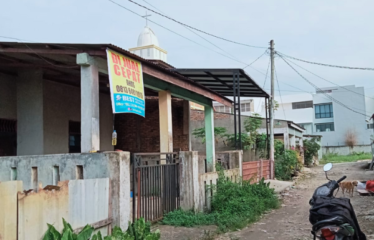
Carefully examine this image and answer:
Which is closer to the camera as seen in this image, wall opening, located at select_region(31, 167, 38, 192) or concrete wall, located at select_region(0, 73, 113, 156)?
wall opening, located at select_region(31, 167, 38, 192)

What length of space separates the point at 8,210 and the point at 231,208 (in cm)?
608

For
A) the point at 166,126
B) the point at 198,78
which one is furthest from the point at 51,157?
the point at 198,78

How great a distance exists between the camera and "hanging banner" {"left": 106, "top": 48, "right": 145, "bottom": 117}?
629 centimetres

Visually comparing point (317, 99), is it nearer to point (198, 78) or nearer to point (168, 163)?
point (198, 78)

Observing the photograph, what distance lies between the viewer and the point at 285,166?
19.1 meters

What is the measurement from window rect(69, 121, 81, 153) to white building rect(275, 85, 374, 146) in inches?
1753

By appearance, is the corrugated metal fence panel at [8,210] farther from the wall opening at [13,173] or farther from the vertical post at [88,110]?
the wall opening at [13,173]

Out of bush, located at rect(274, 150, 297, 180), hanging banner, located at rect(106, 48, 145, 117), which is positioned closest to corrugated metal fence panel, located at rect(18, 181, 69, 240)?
hanging banner, located at rect(106, 48, 145, 117)

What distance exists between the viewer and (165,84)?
994 cm

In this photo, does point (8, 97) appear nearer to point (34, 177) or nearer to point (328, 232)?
point (34, 177)

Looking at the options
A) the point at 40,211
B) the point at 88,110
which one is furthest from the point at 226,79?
the point at 40,211

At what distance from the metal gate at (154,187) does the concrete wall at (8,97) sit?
3.94m

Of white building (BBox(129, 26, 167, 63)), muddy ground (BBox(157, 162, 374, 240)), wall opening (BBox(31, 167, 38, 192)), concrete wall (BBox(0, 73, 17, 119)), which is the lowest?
muddy ground (BBox(157, 162, 374, 240))

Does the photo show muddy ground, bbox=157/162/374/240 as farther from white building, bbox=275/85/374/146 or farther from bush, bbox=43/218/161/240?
white building, bbox=275/85/374/146
